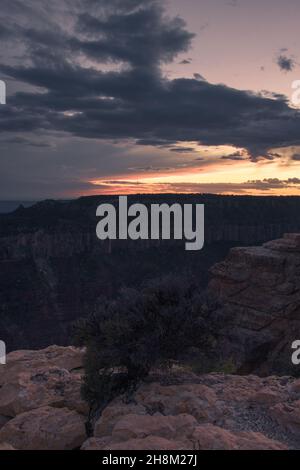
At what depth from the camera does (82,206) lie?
82938 millimetres

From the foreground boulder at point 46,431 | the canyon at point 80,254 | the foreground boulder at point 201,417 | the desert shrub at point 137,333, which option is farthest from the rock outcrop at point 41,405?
the canyon at point 80,254

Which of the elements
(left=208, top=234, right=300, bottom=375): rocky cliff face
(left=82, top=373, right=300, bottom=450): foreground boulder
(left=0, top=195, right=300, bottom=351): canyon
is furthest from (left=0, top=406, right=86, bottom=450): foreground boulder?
(left=0, top=195, right=300, bottom=351): canyon

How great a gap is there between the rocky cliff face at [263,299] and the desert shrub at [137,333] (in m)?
13.8

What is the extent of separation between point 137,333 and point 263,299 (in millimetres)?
21093

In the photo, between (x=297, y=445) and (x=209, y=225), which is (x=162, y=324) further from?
(x=209, y=225)

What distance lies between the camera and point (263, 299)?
29.9m

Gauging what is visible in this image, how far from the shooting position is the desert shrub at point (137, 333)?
993cm

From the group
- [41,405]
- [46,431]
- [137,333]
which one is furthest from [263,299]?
[46,431]

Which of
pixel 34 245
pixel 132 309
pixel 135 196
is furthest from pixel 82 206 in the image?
pixel 132 309

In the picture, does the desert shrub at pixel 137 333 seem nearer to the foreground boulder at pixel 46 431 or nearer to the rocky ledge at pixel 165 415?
the rocky ledge at pixel 165 415

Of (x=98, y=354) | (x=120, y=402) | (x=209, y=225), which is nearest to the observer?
(x=120, y=402)

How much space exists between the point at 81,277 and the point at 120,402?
54346 millimetres

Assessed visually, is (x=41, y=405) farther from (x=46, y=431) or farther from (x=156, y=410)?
(x=156, y=410)

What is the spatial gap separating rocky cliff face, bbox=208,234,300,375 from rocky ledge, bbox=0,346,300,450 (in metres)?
Answer: 14.0
